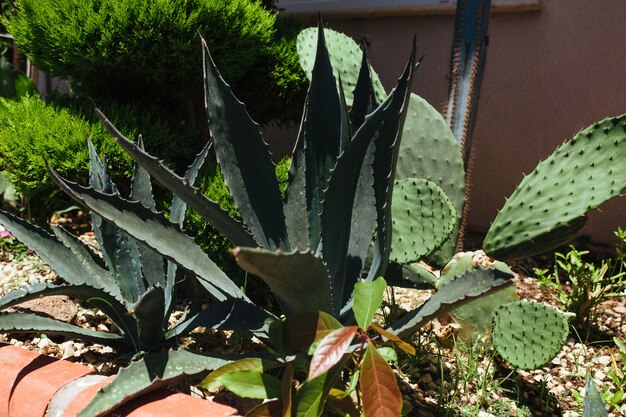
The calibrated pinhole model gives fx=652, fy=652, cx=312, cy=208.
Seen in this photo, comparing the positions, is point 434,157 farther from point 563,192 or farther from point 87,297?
point 87,297

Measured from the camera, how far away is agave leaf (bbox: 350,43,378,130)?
1.87 m

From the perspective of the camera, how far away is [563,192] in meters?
2.29

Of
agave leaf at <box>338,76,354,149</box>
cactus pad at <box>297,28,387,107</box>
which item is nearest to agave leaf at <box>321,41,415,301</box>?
agave leaf at <box>338,76,354,149</box>

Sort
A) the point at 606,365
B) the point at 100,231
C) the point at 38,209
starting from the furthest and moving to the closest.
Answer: the point at 38,209, the point at 606,365, the point at 100,231

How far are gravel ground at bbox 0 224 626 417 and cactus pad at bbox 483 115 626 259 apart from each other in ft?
1.29

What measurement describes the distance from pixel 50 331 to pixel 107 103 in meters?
1.48

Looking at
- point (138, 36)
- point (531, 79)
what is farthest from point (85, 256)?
point (531, 79)

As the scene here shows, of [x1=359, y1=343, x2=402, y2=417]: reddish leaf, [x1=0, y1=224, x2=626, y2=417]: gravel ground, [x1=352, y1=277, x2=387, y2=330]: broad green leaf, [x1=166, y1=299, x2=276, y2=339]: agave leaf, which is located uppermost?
[x1=352, y1=277, x2=387, y2=330]: broad green leaf

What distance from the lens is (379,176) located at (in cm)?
175

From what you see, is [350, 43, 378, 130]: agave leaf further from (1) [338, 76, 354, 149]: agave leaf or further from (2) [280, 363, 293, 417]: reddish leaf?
(2) [280, 363, 293, 417]: reddish leaf

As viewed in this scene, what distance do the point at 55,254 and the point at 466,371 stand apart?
1.40 m

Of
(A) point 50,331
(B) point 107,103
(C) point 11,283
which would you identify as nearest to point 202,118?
(B) point 107,103

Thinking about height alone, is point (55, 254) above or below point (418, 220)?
below

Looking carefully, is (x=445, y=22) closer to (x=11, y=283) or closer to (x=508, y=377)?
(x=508, y=377)
